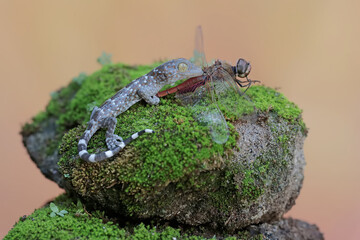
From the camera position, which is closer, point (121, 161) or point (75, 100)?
point (121, 161)

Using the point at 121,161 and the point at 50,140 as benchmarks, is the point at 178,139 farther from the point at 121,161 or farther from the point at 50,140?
the point at 50,140

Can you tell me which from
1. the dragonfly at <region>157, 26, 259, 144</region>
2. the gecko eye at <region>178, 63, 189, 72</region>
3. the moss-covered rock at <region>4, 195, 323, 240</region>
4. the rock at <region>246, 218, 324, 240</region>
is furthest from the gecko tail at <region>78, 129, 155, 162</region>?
the rock at <region>246, 218, 324, 240</region>

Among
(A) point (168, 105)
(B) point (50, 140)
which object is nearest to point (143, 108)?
(A) point (168, 105)

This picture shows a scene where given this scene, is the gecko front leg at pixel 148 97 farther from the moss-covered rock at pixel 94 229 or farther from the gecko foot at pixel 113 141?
the moss-covered rock at pixel 94 229

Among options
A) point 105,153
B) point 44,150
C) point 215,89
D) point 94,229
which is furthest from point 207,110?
point 44,150

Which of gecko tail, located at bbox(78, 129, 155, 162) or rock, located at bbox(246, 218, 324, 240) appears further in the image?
rock, located at bbox(246, 218, 324, 240)

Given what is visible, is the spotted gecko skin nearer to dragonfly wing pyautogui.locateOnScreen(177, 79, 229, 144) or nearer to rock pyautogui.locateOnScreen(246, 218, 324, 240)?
dragonfly wing pyautogui.locateOnScreen(177, 79, 229, 144)

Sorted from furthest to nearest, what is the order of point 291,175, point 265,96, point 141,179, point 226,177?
point 265,96
point 291,175
point 226,177
point 141,179
